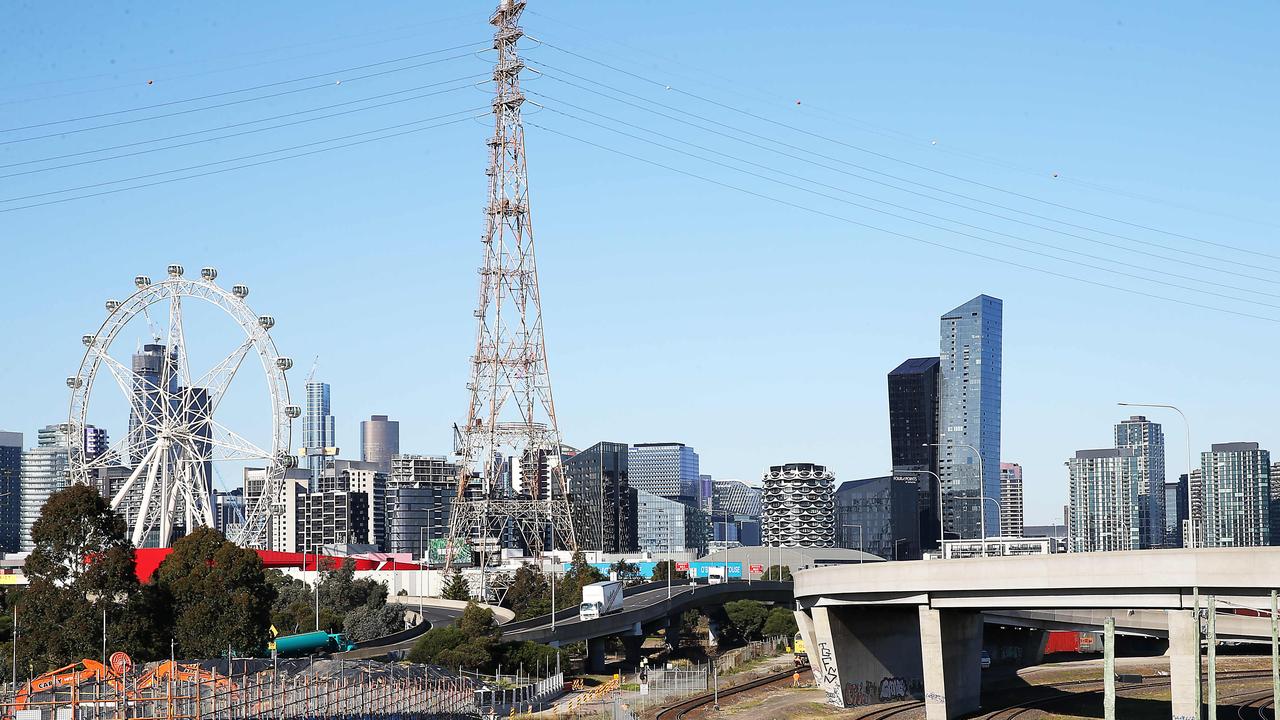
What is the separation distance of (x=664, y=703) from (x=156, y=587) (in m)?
32.0

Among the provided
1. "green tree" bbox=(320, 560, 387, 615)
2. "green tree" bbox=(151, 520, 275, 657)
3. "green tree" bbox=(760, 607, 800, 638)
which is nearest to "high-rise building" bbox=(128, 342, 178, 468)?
"green tree" bbox=(320, 560, 387, 615)

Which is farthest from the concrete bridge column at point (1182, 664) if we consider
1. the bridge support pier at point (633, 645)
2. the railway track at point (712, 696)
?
the bridge support pier at point (633, 645)

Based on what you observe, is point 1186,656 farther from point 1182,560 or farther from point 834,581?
point 834,581

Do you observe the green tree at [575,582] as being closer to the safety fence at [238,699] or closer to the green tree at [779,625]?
the green tree at [779,625]

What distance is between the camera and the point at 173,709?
60.2 m

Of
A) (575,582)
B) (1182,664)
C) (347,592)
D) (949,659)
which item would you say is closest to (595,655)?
(347,592)

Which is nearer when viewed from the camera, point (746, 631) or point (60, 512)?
point (60, 512)

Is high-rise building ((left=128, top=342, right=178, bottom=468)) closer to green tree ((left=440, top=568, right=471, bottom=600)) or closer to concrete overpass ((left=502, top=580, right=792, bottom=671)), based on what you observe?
green tree ((left=440, top=568, right=471, bottom=600))

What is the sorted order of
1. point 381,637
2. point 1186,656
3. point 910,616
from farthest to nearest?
1. point 381,637
2. point 910,616
3. point 1186,656

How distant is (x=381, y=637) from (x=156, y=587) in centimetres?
2615

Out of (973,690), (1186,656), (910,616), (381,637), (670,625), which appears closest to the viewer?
(1186,656)

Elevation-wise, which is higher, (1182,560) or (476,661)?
(1182,560)

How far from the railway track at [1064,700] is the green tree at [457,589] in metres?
79.0

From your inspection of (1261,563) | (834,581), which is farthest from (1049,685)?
(1261,563)
